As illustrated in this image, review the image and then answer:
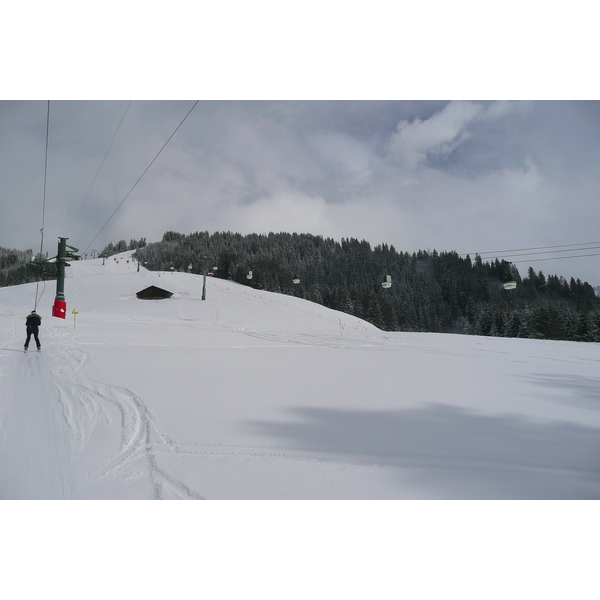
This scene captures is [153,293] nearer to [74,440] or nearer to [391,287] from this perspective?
[74,440]

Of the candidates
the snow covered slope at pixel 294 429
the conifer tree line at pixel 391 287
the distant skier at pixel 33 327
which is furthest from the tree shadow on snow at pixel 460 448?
the conifer tree line at pixel 391 287

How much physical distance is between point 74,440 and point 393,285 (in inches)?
4362

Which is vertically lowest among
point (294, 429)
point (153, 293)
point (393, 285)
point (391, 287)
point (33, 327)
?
point (294, 429)

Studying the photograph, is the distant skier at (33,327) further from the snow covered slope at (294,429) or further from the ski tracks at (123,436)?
the ski tracks at (123,436)

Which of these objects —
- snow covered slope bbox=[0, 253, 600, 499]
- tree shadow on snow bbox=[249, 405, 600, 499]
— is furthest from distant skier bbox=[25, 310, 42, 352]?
tree shadow on snow bbox=[249, 405, 600, 499]

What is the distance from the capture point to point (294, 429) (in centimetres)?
415

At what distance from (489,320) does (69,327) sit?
65339 mm

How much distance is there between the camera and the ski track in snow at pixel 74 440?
10.3 ft

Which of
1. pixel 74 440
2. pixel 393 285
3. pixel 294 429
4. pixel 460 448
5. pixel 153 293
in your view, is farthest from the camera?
pixel 393 285

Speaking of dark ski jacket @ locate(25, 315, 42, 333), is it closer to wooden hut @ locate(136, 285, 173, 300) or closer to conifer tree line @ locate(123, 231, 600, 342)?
wooden hut @ locate(136, 285, 173, 300)

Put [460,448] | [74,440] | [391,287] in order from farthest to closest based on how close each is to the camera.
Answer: [391,287] → [74,440] → [460,448]

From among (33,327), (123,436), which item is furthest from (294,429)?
(33,327)

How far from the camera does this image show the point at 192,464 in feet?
10.8

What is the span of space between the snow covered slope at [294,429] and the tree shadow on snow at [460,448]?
0.01 meters
